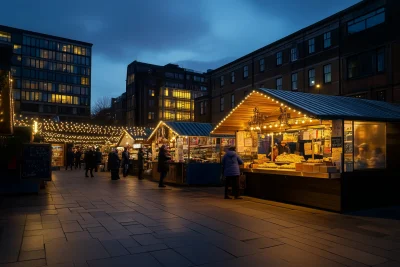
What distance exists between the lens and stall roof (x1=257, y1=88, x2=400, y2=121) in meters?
8.87

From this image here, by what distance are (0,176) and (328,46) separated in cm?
2584

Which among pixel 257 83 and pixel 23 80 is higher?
pixel 23 80

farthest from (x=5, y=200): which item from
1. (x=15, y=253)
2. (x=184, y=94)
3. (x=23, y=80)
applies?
(x=23, y=80)

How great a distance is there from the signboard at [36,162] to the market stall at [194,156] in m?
5.76

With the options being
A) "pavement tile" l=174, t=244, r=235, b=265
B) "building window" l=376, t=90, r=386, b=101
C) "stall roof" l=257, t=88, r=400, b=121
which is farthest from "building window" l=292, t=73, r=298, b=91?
"pavement tile" l=174, t=244, r=235, b=265

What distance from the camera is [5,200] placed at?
11109 mm

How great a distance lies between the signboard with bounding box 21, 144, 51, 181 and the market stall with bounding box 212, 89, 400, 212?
672cm

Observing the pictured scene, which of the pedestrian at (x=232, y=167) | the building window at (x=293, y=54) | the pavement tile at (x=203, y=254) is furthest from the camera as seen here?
the building window at (x=293, y=54)

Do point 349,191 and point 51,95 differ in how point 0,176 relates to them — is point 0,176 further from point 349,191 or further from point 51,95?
point 51,95

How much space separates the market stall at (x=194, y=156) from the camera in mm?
16016

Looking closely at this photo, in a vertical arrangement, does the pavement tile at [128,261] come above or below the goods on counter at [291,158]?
below

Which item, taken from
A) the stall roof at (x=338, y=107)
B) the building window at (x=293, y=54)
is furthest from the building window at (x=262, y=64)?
the stall roof at (x=338, y=107)

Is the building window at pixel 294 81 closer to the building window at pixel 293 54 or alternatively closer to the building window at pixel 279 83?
the building window at pixel 293 54

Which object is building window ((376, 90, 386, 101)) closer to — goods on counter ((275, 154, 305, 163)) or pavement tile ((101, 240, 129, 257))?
goods on counter ((275, 154, 305, 163))
